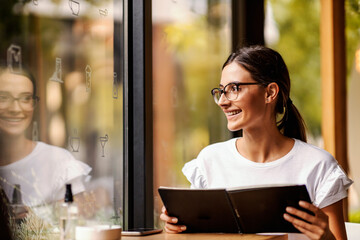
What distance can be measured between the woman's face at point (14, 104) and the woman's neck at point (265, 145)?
854 mm

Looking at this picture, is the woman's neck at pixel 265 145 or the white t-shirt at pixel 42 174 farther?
the woman's neck at pixel 265 145

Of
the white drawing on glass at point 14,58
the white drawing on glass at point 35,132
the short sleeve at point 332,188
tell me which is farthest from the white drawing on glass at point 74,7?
the short sleeve at point 332,188

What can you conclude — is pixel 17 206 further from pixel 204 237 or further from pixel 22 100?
pixel 204 237

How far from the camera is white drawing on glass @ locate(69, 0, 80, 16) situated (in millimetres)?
2400

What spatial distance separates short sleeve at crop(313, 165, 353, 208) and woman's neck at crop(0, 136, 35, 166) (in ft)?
3.59

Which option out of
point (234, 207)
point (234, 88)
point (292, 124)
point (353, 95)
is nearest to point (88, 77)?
point (234, 88)

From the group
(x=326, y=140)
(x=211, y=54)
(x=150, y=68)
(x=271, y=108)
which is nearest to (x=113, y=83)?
(x=150, y=68)

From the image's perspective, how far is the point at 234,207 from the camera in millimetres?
1835

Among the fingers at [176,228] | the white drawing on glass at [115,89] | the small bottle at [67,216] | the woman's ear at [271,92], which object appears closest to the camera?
the small bottle at [67,216]

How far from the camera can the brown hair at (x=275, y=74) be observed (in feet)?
7.42

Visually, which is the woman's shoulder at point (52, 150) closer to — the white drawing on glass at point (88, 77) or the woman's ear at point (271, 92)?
the white drawing on glass at point (88, 77)

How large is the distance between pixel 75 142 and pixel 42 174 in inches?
10.5

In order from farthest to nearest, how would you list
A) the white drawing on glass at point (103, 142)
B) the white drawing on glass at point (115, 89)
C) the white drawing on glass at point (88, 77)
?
1. the white drawing on glass at point (115, 89)
2. the white drawing on glass at point (103, 142)
3. the white drawing on glass at point (88, 77)

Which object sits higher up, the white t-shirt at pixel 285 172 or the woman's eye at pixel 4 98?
the woman's eye at pixel 4 98
